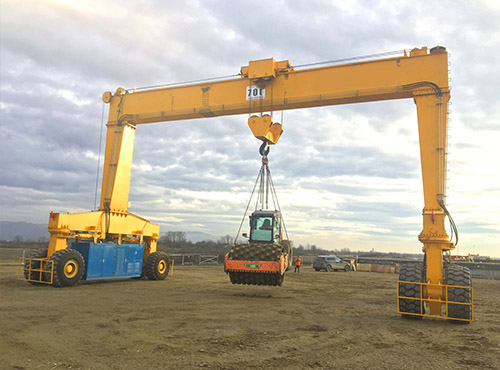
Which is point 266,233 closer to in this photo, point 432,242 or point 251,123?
point 251,123

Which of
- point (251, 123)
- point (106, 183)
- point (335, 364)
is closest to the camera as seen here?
point (335, 364)

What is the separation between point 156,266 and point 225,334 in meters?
11.5

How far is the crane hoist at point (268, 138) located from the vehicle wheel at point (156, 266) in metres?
0.05

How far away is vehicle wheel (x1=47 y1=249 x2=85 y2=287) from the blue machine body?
0.53m

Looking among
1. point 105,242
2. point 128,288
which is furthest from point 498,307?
point 105,242

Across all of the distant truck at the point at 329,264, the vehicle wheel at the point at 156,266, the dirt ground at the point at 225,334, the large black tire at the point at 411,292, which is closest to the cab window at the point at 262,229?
the dirt ground at the point at 225,334

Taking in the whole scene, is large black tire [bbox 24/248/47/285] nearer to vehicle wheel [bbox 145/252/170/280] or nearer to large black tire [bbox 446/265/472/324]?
vehicle wheel [bbox 145/252/170/280]

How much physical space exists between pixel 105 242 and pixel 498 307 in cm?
1563

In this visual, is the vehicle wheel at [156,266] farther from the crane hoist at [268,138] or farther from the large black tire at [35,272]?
the large black tire at [35,272]

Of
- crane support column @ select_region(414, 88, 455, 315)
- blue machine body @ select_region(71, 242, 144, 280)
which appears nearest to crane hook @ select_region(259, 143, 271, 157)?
crane support column @ select_region(414, 88, 455, 315)

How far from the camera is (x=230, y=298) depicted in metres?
12.9

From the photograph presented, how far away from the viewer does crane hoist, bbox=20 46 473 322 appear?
32.2 feet

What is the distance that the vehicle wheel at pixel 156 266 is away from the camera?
18.2m

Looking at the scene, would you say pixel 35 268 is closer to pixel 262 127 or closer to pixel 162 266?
pixel 162 266
